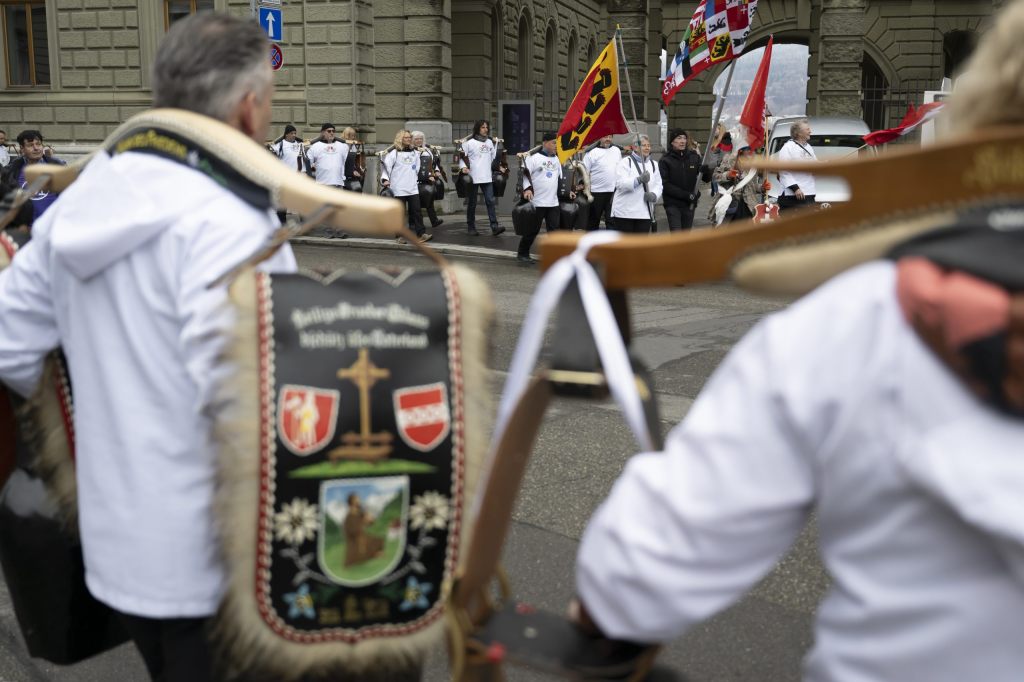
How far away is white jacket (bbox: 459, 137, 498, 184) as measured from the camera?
18406 millimetres

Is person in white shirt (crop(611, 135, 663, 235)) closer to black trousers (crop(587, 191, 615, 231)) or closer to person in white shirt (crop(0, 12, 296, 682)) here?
black trousers (crop(587, 191, 615, 231))

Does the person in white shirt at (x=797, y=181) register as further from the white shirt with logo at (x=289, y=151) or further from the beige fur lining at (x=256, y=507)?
the beige fur lining at (x=256, y=507)

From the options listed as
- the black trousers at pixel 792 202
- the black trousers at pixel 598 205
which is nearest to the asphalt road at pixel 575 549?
the black trousers at pixel 792 202

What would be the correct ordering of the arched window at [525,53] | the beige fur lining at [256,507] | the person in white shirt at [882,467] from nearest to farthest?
the person in white shirt at [882,467]
the beige fur lining at [256,507]
the arched window at [525,53]

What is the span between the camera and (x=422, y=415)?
1.93m

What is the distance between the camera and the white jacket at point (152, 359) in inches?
76.5

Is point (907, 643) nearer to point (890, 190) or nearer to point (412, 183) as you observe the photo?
point (890, 190)

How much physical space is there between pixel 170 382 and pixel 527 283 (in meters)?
10.5

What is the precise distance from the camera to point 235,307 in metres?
1.87

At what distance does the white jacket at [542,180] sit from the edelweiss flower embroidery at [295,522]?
12.9m

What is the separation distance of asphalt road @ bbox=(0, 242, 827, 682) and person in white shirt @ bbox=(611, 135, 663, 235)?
4.52m

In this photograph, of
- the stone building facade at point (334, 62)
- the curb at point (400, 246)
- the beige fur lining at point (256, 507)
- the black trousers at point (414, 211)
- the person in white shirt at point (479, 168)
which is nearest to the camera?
the beige fur lining at point (256, 507)

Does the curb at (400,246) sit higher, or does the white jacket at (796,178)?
the white jacket at (796,178)

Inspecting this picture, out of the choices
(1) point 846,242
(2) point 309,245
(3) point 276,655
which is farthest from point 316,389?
(2) point 309,245
